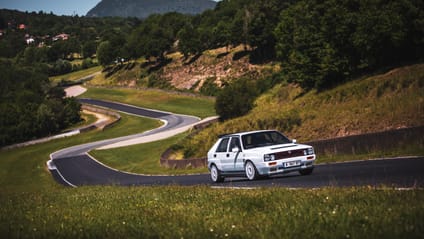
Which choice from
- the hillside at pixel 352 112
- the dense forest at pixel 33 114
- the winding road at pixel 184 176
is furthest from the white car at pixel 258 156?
the dense forest at pixel 33 114

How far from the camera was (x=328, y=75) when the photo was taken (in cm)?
5359

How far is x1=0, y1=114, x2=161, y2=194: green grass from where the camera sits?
48.8 metres

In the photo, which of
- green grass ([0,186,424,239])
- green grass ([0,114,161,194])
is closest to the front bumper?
green grass ([0,186,424,239])

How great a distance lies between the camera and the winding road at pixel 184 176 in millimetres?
13799

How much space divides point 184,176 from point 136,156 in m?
28.1

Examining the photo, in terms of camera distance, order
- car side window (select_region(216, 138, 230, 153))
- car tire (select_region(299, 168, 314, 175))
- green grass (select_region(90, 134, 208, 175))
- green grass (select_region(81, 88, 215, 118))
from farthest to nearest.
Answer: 1. green grass (select_region(81, 88, 215, 118))
2. green grass (select_region(90, 134, 208, 175))
3. car side window (select_region(216, 138, 230, 153))
4. car tire (select_region(299, 168, 314, 175))

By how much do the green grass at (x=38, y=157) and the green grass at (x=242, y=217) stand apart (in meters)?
34.6

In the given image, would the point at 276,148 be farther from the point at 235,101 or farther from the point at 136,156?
the point at 235,101

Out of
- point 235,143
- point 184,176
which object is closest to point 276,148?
point 235,143

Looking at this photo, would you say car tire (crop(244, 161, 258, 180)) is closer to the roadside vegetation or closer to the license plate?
the license plate

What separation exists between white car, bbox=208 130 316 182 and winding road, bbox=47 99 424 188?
377mm

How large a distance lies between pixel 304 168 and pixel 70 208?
8.60m

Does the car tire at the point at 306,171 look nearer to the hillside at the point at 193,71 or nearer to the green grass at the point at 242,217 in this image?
the green grass at the point at 242,217

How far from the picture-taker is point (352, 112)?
117 feet
